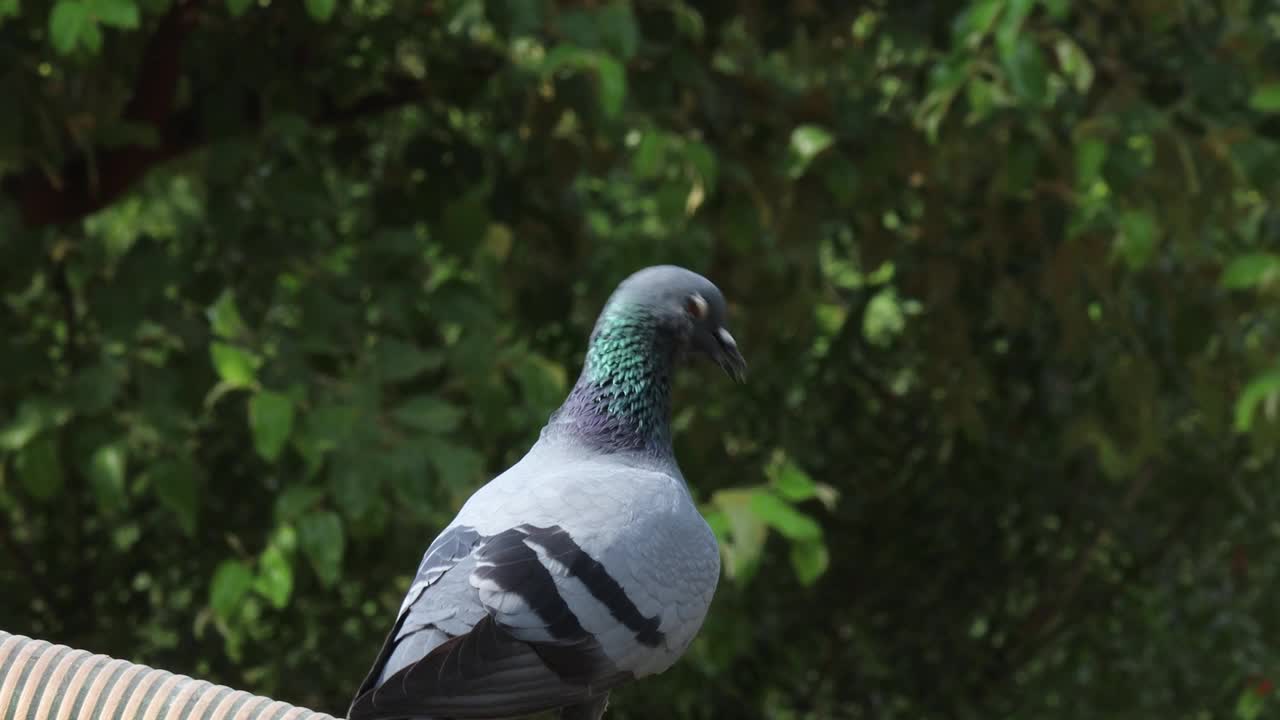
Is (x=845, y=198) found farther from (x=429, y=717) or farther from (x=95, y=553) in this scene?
(x=95, y=553)

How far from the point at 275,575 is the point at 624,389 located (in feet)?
4.57

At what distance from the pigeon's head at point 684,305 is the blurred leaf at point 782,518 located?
100 centimetres

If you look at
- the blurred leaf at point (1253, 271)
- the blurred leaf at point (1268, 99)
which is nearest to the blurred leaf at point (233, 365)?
the blurred leaf at point (1253, 271)

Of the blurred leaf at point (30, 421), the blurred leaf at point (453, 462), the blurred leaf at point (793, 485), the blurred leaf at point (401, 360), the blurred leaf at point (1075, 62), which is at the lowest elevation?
the blurred leaf at point (793, 485)

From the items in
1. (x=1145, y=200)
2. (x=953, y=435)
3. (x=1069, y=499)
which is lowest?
(x=1069, y=499)

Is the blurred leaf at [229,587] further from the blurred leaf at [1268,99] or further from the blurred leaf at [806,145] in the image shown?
the blurred leaf at [1268,99]

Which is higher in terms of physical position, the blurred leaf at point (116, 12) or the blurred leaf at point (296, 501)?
the blurred leaf at point (116, 12)

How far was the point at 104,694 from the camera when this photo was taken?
175 cm

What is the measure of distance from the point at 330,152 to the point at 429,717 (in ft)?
9.21

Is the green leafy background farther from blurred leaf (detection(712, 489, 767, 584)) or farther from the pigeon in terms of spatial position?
the pigeon

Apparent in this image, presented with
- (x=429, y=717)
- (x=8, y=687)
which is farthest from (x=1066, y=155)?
(x=8, y=687)

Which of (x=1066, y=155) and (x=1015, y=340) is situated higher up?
(x=1066, y=155)

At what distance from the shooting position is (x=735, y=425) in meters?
5.42

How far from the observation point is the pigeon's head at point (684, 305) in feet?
7.72
